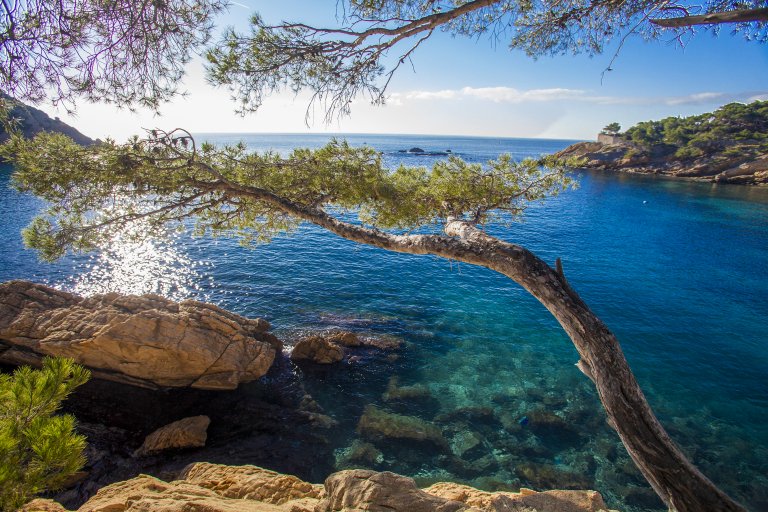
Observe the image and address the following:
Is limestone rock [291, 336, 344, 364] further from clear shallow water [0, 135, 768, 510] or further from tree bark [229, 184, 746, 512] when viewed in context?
tree bark [229, 184, 746, 512]

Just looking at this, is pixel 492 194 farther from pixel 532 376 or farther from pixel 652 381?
pixel 652 381

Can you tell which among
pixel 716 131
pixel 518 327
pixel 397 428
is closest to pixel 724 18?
pixel 397 428

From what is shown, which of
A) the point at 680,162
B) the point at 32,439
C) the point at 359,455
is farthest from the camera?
the point at 680,162

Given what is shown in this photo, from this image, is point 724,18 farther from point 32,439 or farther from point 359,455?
point 359,455

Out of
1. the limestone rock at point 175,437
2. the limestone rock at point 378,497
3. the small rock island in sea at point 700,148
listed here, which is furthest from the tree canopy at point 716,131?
the limestone rock at point 175,437

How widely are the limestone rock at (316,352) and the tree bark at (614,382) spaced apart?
9.98 m

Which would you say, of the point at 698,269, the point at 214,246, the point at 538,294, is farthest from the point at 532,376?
the point at 214,246

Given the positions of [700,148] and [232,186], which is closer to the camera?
[232,186]

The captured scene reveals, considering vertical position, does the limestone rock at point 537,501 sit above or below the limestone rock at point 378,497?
below

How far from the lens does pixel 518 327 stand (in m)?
17.1

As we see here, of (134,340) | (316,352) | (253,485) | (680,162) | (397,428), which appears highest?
(680,162)

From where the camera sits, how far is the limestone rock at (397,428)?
10.7m

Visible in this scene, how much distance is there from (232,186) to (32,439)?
5.13m

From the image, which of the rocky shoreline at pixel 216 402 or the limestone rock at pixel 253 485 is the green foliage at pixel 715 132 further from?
the limestone rock at pixel 253 485
